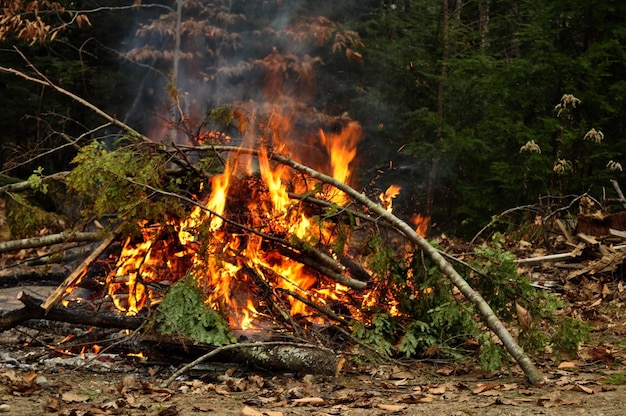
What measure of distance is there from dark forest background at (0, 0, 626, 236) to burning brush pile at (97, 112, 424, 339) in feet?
17.5

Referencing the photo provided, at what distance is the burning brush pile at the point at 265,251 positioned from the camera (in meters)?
6.50

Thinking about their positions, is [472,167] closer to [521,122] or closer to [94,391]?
[521,122]

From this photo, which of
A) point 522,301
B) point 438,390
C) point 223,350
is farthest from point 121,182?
point 522,301

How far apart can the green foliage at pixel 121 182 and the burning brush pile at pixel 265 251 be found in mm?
274

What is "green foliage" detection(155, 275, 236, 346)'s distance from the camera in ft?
19.0

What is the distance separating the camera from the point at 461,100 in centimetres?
1588

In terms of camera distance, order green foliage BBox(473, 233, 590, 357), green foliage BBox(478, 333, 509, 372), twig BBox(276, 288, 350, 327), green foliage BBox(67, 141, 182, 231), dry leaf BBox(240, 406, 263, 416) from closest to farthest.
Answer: dry leaf BBox(240, 406, 263, 416) → green foliage BBox(478, 333, 509, 372) → green foliage BBox(473, 233, 590, 357) → green foliage BBox(67, 141, 182, 231) → twig BBox(276, 288, 350, 327)

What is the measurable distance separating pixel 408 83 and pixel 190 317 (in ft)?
39.0

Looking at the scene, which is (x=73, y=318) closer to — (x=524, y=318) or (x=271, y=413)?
(x=271, y=413)

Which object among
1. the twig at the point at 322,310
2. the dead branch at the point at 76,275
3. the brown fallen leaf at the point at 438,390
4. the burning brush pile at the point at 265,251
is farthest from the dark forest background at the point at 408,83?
the dead branch at the point at 76,275

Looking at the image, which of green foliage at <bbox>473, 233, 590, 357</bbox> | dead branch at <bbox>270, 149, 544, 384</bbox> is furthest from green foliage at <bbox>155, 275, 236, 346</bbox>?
green foliage at <bbox>473, 233, 590, 357</bbox>

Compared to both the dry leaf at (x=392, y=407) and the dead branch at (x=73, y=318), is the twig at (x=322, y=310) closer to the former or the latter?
the dead branch at (x=73, y=318)

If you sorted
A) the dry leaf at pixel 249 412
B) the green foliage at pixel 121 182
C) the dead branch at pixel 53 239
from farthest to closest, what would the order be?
the dead branch at pixel 53 239 < the green foliage at pixel 121 182 < the dry leaf at pixel 249 412

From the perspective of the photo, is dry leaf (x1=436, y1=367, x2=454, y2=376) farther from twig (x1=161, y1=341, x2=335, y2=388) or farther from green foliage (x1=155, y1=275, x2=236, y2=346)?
green foliage (x1=155, y1=275, x2=236, y2=346)
